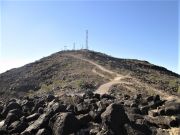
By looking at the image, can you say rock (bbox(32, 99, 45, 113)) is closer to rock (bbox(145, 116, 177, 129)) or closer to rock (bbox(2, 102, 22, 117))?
Result: rock (bbox(2, 102, 22, 117))

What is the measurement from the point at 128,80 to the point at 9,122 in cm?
3532

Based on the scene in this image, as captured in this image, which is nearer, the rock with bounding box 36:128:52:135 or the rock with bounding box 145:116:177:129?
the rock with bounding box 36:128:52:135

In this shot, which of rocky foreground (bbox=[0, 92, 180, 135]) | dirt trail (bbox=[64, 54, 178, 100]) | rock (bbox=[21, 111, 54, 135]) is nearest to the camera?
rocky foreground (bbox=[0, 92, 180, 135])

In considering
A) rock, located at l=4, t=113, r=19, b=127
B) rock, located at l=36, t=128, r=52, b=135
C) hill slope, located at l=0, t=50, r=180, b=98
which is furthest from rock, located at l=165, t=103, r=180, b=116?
hill slope, located at l=0, t=50, r=180, b=98

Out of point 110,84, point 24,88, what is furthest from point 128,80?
point 24,88

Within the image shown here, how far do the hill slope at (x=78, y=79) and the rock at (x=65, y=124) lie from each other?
2390 cm

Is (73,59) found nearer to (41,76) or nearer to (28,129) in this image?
(41,76)

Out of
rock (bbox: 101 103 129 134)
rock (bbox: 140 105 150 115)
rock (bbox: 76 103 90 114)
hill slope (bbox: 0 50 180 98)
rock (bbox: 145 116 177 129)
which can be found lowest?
hill slope (bbox: 0 50 180 98)

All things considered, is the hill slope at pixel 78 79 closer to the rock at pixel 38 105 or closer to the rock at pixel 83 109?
the rock at pixel 38 105

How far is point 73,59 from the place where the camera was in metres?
81.2

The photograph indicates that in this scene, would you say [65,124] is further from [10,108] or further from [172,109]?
[10,108]

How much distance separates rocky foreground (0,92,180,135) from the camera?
1953cm

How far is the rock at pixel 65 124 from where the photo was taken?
64.6 ft

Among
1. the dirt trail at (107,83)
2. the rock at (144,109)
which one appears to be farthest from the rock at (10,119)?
the dirt trail at (107,83)
